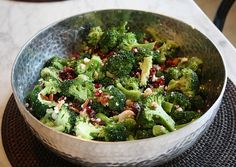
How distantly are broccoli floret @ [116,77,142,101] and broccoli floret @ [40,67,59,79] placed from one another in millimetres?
187

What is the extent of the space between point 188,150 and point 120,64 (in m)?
0.30

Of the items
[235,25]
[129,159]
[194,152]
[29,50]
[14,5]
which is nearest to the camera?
[129,159]

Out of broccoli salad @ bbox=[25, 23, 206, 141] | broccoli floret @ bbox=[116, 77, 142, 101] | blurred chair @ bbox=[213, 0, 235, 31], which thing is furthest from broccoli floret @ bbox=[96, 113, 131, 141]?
blurred chair @ bbox=[213, 0, 235, 31]

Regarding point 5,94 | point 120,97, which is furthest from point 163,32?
point 5,94

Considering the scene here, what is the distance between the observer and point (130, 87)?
42.3 inches

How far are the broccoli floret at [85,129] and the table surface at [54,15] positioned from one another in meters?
0.50

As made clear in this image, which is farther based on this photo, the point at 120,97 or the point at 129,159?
the point at 120,97

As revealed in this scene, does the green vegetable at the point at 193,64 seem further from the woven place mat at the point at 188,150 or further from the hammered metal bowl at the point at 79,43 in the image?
the woven place mat at the point at 188,150

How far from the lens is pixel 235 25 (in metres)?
2.84

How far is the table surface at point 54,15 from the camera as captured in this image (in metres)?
1.42

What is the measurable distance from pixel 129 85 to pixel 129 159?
283 millimetres

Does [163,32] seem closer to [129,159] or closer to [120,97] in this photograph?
[120,97]

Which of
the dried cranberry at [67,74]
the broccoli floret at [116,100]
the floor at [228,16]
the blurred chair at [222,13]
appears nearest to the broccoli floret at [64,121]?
the broccoli floret at [116,100]

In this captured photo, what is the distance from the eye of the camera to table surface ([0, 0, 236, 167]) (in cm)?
142
